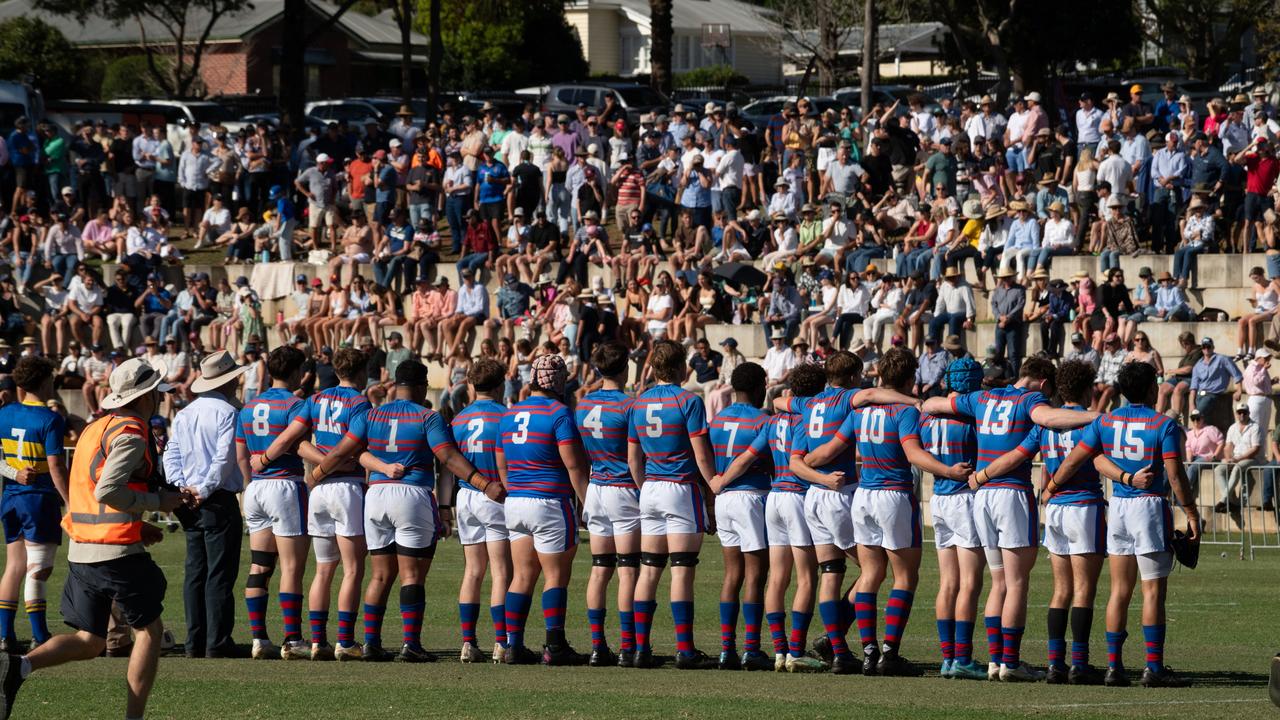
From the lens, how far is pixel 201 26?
74938 mm

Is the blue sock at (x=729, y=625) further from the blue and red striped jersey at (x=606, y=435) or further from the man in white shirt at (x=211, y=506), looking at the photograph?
the man in white shirt at (x=211, y=506)

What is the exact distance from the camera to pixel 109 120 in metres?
42.0

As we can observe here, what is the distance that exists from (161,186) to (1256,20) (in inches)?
1217

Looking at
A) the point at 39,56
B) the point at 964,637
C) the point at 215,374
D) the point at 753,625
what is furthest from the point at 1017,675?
the point at 39,56

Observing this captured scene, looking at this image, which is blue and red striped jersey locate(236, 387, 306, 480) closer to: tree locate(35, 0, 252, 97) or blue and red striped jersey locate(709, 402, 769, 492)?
blue and red striped jersey locate(709, 402, 769, 492)

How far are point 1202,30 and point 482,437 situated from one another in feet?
171

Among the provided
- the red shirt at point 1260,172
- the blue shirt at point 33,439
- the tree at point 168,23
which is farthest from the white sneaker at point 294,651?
the tree at point 168,23

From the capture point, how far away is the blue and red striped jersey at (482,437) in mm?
11352

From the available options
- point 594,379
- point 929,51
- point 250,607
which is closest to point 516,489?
point 250,607

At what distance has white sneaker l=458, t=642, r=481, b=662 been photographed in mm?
11273

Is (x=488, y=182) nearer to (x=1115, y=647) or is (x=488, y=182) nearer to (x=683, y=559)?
(x=683, y=559)

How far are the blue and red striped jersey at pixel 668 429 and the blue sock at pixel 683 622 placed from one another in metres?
0.76

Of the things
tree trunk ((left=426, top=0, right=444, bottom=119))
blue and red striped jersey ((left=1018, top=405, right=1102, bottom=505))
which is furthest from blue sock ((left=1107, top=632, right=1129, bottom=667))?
tree trunk ((left=426, top=0, right=444, bottom=119))

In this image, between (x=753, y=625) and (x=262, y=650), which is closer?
(x=753, y=625)
